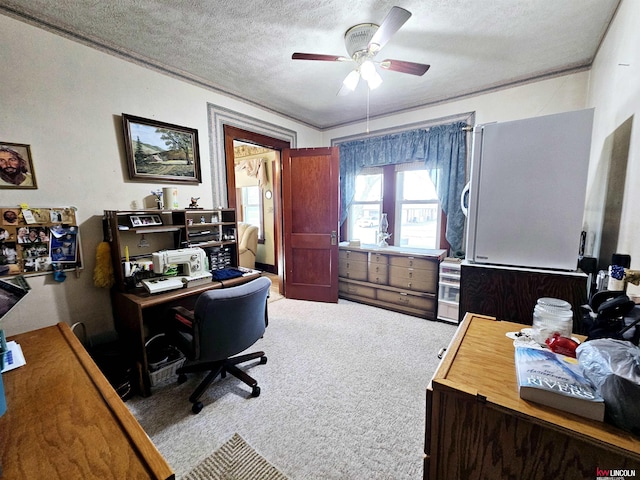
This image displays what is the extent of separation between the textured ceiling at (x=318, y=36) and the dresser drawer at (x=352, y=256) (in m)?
2.02

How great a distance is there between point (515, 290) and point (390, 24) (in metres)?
1.81

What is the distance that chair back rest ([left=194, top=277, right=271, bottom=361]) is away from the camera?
1565mm

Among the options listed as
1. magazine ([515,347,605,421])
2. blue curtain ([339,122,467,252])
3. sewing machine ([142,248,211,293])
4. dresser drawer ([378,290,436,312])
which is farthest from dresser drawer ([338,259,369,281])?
magazine ([515,347,605,421])

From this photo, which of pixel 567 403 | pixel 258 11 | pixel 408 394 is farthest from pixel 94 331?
pixel 567 403

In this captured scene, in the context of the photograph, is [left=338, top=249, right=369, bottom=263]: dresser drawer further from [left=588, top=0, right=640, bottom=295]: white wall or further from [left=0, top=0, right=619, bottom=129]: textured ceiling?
[left=588, top=0, right=640, bottom=295]: white wall

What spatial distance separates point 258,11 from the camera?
5.59ft

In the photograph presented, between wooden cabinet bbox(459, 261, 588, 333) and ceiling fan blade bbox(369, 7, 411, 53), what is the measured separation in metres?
1.56

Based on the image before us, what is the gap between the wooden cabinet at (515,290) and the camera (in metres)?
1.51

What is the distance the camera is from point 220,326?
1.63 m

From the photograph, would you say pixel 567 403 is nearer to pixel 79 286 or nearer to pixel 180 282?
pixel 180 282

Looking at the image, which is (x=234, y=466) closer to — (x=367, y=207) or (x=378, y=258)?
(x=378, y=258)

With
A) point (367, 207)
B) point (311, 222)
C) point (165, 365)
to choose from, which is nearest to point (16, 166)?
point (165, 365)

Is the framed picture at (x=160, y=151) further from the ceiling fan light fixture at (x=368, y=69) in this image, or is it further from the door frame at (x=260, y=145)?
the ceiling fan light fixture at (x=368, y=69)

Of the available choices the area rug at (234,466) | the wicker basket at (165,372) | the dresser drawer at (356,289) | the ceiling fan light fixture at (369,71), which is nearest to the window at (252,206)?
the dresser drawer at (356,289)
